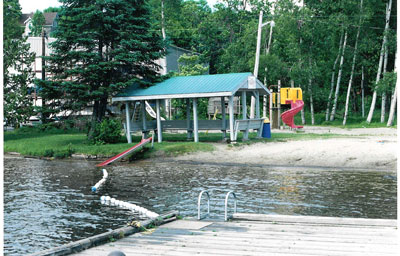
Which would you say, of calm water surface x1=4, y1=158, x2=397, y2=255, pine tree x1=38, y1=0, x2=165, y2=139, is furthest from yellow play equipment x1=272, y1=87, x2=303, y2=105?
calm water surface x1=4, y1=158, x2=397, y2=255

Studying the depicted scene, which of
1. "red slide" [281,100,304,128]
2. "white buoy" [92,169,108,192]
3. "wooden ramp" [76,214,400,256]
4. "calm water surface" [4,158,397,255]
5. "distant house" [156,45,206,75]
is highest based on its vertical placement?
"distant house" [156,45,206,75]

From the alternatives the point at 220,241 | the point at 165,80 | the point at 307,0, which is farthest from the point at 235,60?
the point at 220,241

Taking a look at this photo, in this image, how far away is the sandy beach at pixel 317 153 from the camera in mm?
23578

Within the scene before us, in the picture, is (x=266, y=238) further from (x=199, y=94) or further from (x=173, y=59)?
(x=173, y=59)

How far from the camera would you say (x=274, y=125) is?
39.6 m

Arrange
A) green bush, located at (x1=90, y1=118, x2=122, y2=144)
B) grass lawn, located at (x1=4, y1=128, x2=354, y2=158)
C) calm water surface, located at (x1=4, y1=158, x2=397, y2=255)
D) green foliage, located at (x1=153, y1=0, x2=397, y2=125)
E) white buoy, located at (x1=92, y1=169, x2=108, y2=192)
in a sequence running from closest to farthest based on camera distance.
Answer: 1. calm water surface, located at (x1=4, y1=158, x2=397, y2=255)
2. white buoy, located at (x1=92, y1=169, x2=108, y2=192)
3. grass lawn, located at (x1=4, y1=128, x2=354, y2=158)
4. green bush, located at (x1=90, y1=118, x2=122, y2=144)
5. green foliage, located at (x1=153, y1=0, x2=397, y2=125)

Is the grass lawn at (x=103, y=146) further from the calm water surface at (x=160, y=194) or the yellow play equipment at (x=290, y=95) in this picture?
the yellow play equipment at (x=290, y=95)

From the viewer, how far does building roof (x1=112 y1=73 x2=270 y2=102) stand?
28.5 meters

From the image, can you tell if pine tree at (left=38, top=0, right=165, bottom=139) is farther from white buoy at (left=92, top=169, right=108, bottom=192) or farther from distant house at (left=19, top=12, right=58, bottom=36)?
distant house at (left=19, top=12, right=58, bottom=36)

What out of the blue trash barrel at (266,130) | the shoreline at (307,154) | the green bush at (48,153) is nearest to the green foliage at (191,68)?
the blue trash barrel at (266,130)

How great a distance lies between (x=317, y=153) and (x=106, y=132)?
12.1m

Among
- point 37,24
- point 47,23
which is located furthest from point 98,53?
point 47,23

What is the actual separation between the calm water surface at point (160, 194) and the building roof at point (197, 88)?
4.72 metres

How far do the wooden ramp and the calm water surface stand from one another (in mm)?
1706
